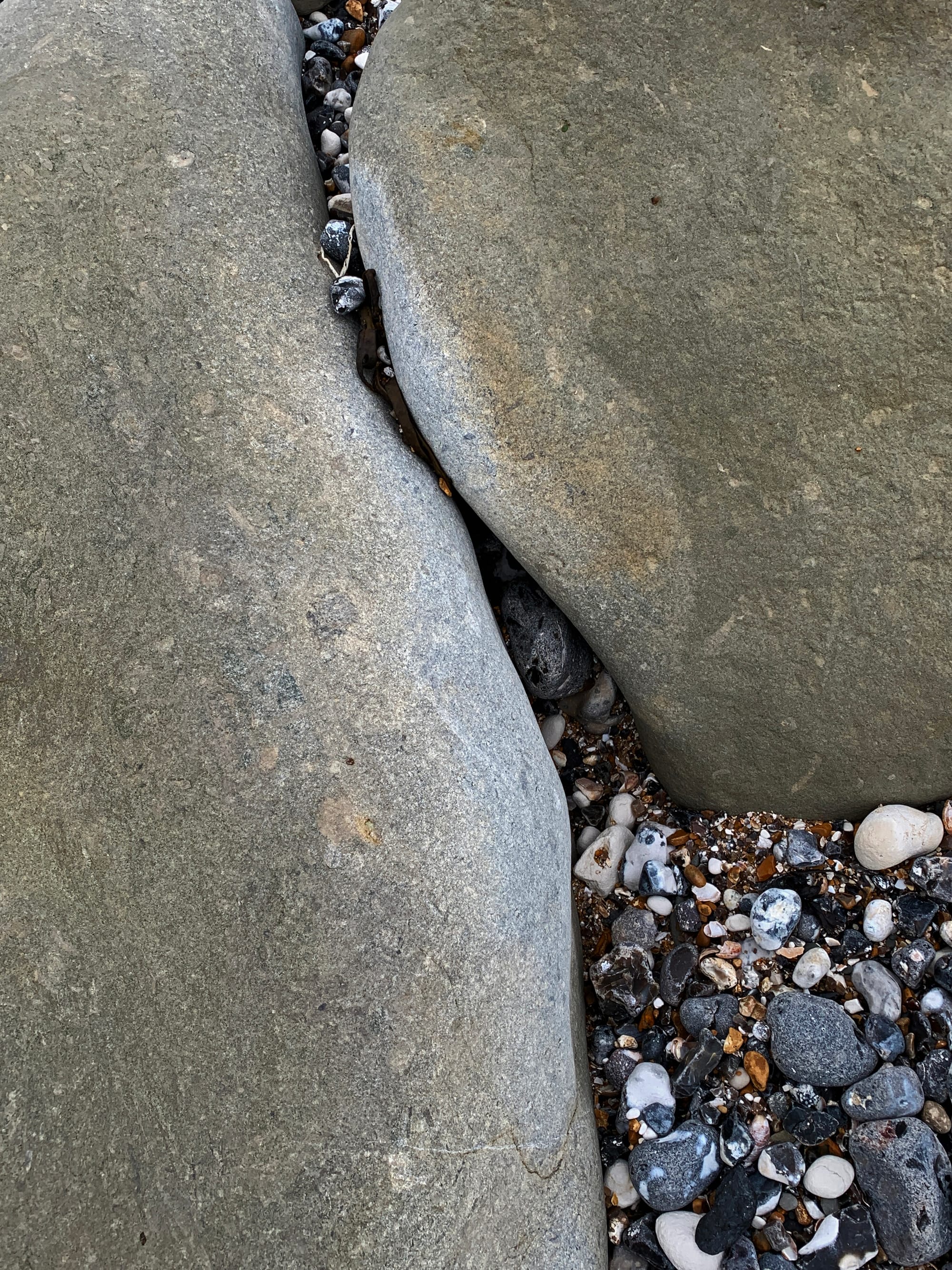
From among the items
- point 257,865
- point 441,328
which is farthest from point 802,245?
point 257,865

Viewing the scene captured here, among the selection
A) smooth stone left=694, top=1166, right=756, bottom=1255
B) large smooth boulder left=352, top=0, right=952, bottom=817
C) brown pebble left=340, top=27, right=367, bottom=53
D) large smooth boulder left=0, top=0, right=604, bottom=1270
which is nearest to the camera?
large smooth boulder left=0, top=0, right=604, bottom=1270

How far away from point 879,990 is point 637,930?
1.40ft

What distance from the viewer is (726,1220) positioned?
1.57 meters

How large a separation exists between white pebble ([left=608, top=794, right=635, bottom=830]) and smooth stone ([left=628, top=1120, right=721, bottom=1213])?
0.55 meters

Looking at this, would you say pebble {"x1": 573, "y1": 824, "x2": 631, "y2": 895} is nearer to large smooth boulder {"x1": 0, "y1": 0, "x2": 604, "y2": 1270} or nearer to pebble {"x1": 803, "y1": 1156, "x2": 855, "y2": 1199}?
large smooth boulder {"x1": 0, "y1": 0, "x2": 604, "y2": 1270}

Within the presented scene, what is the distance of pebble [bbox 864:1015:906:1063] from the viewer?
1.63 metres

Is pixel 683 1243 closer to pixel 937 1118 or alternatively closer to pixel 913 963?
pixel 937 1118

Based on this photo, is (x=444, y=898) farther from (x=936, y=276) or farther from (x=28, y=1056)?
(x=936, y=276)

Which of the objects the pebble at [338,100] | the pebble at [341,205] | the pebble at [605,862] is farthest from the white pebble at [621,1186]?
the pebble at [338,100]

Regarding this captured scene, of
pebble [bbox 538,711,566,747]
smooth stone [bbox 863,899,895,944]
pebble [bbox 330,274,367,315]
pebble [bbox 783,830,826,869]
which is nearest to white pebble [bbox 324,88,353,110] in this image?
Result: pebble [bbox 330,274,367,315]

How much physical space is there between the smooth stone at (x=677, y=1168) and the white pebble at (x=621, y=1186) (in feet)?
0.09

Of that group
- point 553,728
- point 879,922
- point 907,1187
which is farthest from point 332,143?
point 907,1187

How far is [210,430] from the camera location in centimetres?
154

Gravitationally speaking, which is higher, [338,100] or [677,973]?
[338,100]
